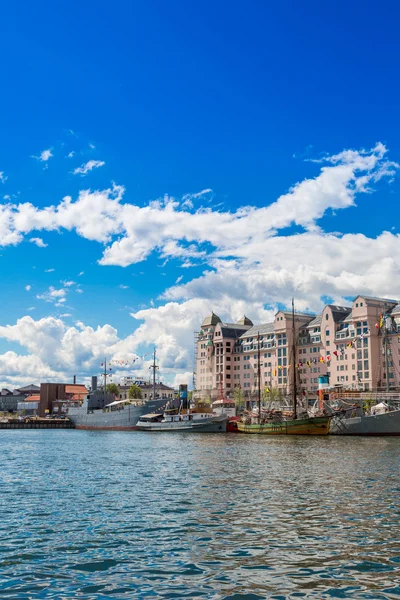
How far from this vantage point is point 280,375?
175375 millimetres

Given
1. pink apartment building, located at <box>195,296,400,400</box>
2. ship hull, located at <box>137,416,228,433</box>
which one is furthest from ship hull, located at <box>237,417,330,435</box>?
pink apartment building, located at <box>195,296,400,400</box>

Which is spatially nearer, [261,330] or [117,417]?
[117,417]

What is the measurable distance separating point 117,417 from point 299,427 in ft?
183

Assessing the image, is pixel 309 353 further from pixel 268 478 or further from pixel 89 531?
pixel 89 531

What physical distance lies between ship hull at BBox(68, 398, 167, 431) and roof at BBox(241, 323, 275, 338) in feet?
195

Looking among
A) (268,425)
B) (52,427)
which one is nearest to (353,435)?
(268,425)

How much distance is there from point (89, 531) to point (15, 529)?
2765 mm

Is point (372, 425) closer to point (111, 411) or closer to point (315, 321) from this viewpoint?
point (111, 411)

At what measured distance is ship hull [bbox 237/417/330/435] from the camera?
318 ft

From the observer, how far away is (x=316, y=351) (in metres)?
168

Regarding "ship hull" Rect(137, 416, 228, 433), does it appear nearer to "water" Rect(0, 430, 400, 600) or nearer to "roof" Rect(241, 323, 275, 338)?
"roof" Rect(241, 323, 275, 338)

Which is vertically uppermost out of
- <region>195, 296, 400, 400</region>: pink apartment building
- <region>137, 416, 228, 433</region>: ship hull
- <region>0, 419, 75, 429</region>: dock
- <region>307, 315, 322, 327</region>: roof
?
<region>307, 315, 322, 327</region>: roof

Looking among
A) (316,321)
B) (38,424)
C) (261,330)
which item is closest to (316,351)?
(316,321)

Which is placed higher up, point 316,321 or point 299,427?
point 316,321
